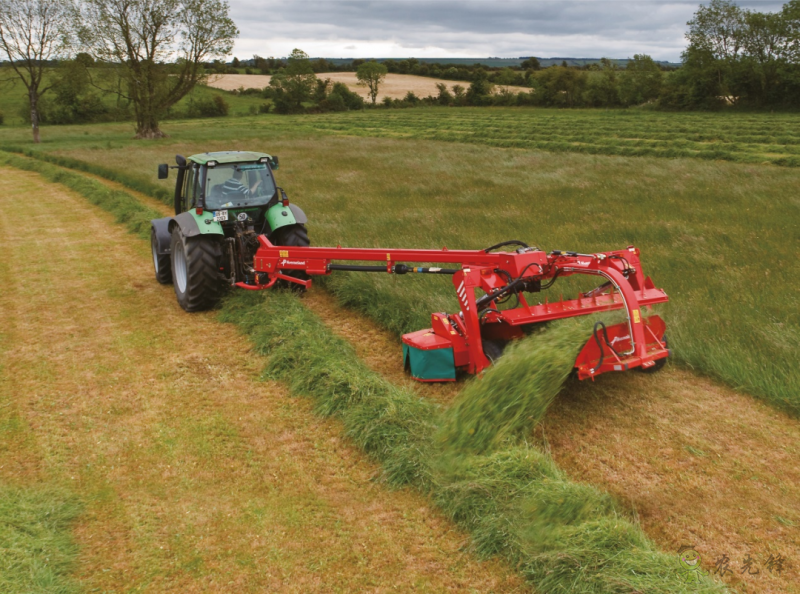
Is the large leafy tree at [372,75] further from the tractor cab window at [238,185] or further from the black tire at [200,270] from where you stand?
the black tire at [200,270]

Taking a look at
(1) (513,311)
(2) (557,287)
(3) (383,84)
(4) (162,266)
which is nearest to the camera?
(1) (513,311)

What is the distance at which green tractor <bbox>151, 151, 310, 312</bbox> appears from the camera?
8.05m

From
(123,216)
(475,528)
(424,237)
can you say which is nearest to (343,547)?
(475,528)

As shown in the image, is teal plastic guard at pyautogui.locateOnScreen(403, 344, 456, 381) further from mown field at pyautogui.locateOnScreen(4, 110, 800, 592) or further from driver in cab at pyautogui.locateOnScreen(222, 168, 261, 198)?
driver in cab at pyautogui.locateOnScreen(222, 168, 261, 198)

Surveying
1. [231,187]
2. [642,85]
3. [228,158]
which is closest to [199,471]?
[231,187]

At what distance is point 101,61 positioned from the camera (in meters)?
36.8

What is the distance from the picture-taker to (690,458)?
4910mm

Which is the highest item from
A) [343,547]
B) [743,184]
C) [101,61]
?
[101,61]

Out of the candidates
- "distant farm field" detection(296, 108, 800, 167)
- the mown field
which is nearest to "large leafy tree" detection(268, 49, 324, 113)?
"distant farm field" detection(296, 108, 800, 167)

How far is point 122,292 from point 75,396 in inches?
141

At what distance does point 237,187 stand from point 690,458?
6249 millimetres

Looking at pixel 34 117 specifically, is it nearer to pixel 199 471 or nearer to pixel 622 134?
pixel 622 134

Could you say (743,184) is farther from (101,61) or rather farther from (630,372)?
(101,61)

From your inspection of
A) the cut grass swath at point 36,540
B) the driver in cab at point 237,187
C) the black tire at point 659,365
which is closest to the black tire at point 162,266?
the driver in cab at point 237,187
